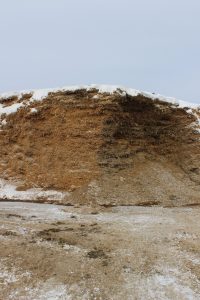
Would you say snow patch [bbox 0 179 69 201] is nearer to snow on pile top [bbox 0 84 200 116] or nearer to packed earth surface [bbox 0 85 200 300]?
packed earth surface [bbox 0 85 200 300]

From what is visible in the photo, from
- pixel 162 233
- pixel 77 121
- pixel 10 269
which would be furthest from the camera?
pixel 77 121

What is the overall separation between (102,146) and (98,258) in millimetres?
12118

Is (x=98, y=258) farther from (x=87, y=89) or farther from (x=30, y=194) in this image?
(x=87, y=89)

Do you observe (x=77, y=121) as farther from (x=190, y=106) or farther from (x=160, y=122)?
(x=190, y=106)

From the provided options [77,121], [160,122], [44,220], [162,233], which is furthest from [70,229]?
[160,122]

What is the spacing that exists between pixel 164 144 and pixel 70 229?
478 inches

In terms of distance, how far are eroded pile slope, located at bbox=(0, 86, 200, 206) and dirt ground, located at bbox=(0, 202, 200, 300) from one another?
4.89 metres

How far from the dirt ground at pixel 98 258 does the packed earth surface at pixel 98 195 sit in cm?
2

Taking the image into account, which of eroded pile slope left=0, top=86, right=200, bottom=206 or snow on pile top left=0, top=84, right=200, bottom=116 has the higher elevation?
snow on pile top left=0, top=84, right=200, bottom=116

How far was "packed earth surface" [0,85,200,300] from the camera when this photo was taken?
1066 centimetres

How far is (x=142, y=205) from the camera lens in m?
19.8

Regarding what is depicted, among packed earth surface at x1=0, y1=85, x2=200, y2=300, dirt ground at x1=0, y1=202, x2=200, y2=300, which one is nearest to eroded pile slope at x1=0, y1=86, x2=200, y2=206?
packed earth surface at x1=0, y1=85, x2=200, y2=300

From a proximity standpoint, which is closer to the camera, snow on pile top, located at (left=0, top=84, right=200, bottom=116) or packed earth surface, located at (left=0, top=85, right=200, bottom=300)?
packed earth surface, located at (left=0, top=85, right=200, bottom=300)

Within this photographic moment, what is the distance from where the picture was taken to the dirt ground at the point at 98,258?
1016 cm
